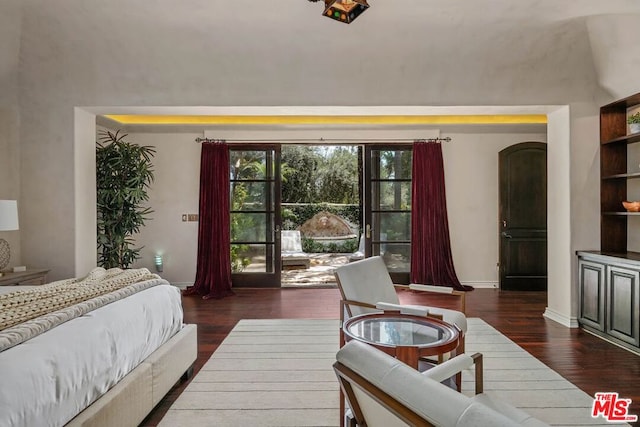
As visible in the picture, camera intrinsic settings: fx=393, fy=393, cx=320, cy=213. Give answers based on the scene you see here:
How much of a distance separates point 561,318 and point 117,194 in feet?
17.7

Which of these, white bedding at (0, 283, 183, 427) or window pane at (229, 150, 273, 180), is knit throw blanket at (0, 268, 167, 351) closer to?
white bedding at (0, 283, 183, 427)

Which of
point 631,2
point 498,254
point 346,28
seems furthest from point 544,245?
point 346,28

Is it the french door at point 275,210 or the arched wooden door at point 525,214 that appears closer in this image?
the arched wooden door at point 525,214

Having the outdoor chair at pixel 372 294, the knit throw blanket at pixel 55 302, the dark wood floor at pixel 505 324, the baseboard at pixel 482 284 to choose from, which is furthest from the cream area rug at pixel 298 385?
the baseboard at pixel 482 284

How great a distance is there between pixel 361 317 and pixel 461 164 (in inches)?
167

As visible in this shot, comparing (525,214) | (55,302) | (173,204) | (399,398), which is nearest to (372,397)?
(399,398)

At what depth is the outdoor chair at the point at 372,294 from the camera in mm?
2832

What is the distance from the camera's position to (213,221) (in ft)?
19.5

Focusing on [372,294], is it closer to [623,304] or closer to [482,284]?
[623,304]

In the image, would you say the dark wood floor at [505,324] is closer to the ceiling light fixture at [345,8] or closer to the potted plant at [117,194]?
the potted plant at [117,194]

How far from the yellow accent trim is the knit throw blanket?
3.80 m

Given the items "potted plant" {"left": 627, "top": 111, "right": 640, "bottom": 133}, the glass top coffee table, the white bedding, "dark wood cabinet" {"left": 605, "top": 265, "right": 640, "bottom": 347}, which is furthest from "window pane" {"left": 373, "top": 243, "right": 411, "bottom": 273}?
the white bedding

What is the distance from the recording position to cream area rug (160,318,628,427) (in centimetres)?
233

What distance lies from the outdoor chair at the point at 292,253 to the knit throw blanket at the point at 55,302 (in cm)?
521
